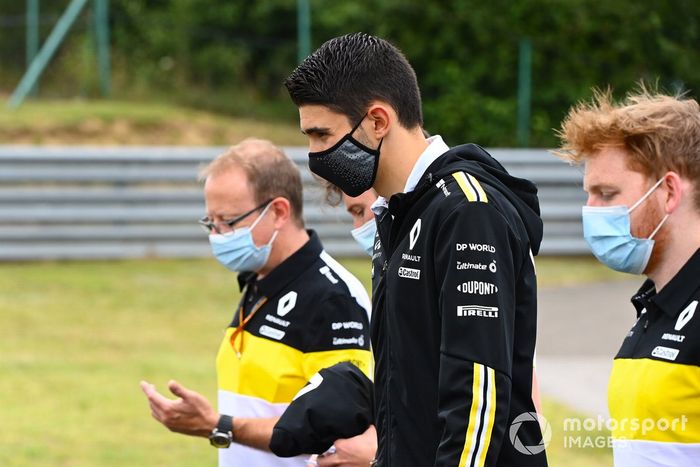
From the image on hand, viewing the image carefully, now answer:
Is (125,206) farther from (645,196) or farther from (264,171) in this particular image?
(645,196)

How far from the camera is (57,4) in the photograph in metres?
19.3

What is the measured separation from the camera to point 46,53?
1906 cm

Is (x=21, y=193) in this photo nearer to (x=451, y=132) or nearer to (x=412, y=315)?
(x=451, y=132)

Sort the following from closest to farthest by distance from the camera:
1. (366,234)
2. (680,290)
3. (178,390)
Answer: (680,290) → (178,390) → (366,234)

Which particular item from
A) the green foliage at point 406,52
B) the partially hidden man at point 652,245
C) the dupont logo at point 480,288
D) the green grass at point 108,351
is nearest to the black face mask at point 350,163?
the dupont logo at point 480,288

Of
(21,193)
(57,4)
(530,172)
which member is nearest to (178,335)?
(21,193)

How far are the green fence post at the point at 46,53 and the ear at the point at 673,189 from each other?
16.3m

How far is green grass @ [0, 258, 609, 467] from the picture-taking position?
26.9 feet

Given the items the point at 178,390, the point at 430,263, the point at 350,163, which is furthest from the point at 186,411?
the point at 430,263

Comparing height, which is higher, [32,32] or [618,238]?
[618,238]

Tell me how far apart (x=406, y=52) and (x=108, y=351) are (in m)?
10.9

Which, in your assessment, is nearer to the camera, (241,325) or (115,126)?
(241,325)

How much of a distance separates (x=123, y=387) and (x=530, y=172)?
8.66 meters

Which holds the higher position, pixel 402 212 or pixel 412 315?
pixel 402 212
